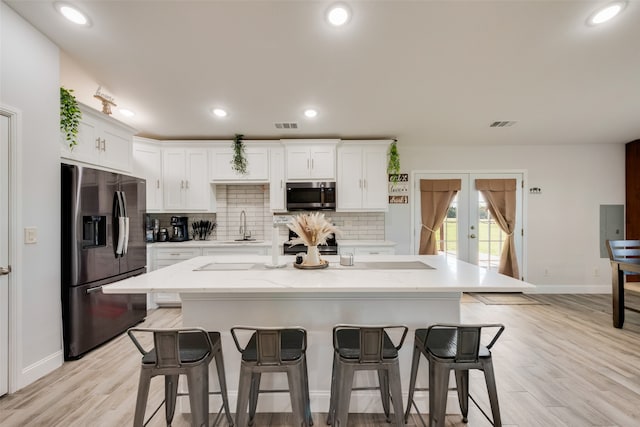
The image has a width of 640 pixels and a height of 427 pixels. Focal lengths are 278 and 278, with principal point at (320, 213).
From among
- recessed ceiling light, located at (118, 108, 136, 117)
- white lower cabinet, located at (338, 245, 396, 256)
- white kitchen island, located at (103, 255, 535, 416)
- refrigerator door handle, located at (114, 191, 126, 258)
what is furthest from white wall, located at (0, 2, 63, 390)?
white lower cabinet, located at (338, 245, 396, 256)

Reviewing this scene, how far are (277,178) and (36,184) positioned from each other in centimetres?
258

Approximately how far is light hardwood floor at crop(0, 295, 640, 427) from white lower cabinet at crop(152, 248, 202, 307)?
→ 64cm

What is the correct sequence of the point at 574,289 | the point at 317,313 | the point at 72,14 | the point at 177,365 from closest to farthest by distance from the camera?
the point at 177,365, the point at 317,313, the point at 72,14, the point at 574,289

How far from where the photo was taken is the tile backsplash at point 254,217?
4512 mm

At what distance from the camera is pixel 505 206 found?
4.69 m

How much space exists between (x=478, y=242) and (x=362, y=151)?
258 centimetres

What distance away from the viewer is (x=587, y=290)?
4.63m

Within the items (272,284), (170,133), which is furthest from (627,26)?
(170,133)

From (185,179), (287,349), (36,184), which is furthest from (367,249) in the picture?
(36,184)

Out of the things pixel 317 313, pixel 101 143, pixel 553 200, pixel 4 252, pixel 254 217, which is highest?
pixel 101 143

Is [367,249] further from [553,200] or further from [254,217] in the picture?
[553,200]

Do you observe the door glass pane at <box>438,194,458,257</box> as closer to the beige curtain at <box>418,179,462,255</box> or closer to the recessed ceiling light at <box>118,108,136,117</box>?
the beige curtain at <box>418,179,462,255</box>

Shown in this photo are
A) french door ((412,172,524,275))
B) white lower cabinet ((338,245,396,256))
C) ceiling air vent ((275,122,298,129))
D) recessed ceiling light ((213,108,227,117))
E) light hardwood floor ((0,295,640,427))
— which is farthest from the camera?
french door ((412,172,524,275))

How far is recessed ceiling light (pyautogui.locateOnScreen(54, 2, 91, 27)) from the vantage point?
1.86 meters
